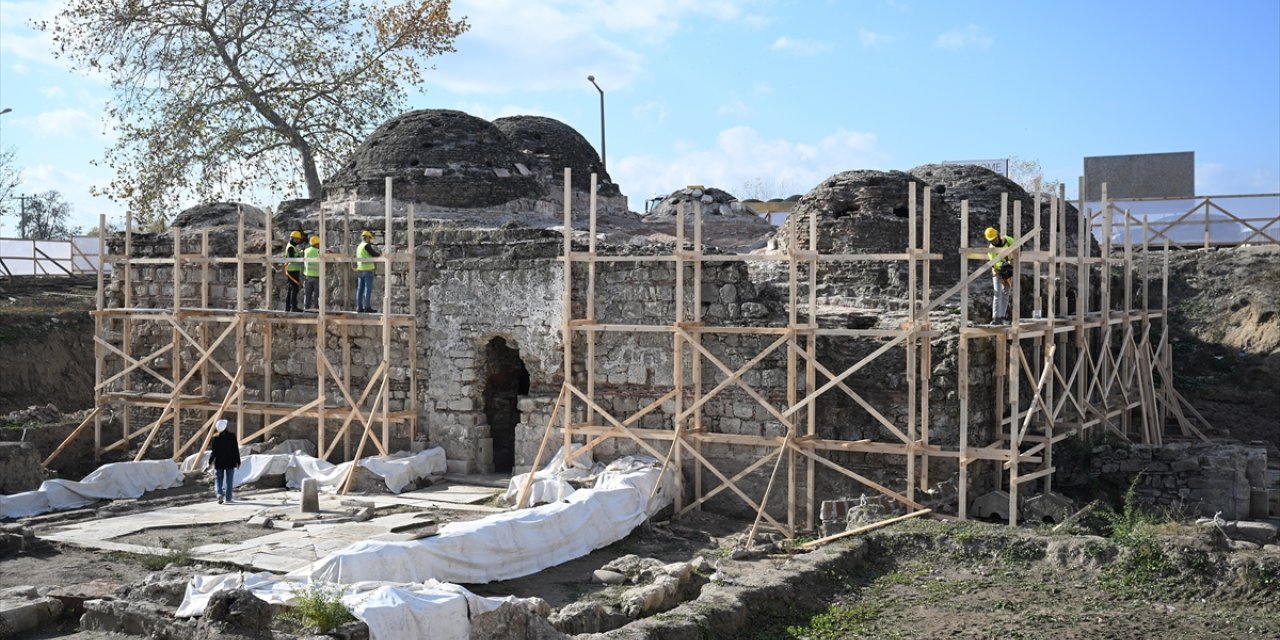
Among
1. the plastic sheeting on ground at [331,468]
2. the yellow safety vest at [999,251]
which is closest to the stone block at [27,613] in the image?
the plastic sheeting on ground at [331,468]

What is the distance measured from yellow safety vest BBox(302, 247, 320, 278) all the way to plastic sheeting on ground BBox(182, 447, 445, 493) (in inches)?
88.1

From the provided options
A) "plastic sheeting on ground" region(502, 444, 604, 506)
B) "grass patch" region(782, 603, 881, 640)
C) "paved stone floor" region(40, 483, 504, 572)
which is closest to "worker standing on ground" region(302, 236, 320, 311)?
"paved stone floor" region(40, 483, 504, 572)

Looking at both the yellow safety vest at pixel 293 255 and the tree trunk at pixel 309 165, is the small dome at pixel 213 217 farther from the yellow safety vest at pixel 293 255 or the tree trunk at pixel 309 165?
the tree trunk at pixel 309 165

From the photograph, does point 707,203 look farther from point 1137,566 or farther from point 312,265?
point 1137,566

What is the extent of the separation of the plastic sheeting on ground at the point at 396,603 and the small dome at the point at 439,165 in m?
10.4

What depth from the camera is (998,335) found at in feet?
40.3

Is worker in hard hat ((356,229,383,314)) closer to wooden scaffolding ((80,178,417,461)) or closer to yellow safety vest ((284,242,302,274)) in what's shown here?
wooden scaffolding ((80,178,417,461))

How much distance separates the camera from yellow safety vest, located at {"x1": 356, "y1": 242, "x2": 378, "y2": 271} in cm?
1488

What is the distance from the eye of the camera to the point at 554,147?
878 inches

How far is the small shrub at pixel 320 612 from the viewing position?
7680 millimetres

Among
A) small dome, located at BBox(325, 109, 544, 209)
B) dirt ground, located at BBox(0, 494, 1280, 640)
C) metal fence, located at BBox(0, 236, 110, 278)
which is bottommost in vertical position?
dirt ground, located at BBox(0, 494, 1280, 640)

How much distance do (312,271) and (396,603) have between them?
8.60 meters

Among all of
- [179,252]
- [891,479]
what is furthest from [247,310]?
[891,479]

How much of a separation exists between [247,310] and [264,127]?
35.8 ft
